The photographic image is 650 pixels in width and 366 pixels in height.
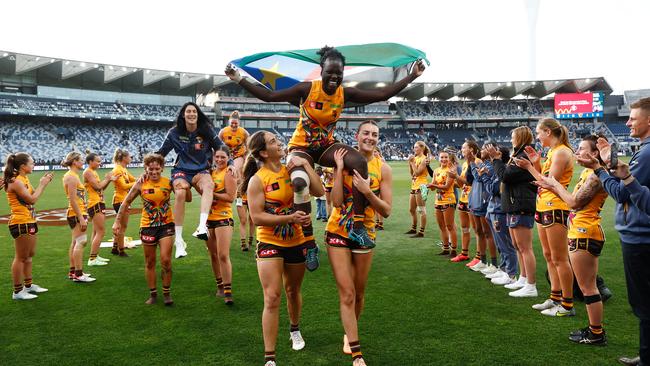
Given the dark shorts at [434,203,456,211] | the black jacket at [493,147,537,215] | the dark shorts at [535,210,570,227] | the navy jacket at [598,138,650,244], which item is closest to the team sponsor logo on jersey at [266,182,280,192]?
the navy jacket at [598,138,650,244]

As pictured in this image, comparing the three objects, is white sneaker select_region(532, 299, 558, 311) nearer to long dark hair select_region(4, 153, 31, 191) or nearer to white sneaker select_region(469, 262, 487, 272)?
white sneaker select_region(469, 262, 487, 272)

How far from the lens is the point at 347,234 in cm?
402

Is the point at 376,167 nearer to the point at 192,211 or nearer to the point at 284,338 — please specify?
the point at 284,338

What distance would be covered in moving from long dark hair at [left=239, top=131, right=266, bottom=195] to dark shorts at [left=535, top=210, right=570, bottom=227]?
12.2ft

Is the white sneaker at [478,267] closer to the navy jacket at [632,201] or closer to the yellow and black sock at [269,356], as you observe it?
the navy jacket at [632,201]

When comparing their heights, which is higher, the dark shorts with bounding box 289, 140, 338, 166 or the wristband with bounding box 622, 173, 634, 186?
the dark shorts with bounding box 289, 140, 338, 166

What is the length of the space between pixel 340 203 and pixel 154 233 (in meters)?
3.32

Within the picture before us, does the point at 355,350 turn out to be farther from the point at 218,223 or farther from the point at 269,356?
the point at 218,223

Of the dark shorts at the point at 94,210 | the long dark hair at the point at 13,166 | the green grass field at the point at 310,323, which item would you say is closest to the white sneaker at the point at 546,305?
the green grass field at the point at 310,323

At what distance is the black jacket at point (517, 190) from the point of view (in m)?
6.00

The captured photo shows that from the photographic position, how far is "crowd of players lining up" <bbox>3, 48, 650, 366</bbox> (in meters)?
3.93

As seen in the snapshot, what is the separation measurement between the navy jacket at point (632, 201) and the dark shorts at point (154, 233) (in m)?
5.44

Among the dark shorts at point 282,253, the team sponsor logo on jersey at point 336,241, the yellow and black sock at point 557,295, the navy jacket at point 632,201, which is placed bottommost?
the yellow and black sock at point 557,295

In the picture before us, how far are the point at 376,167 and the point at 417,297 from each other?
2797 mm
